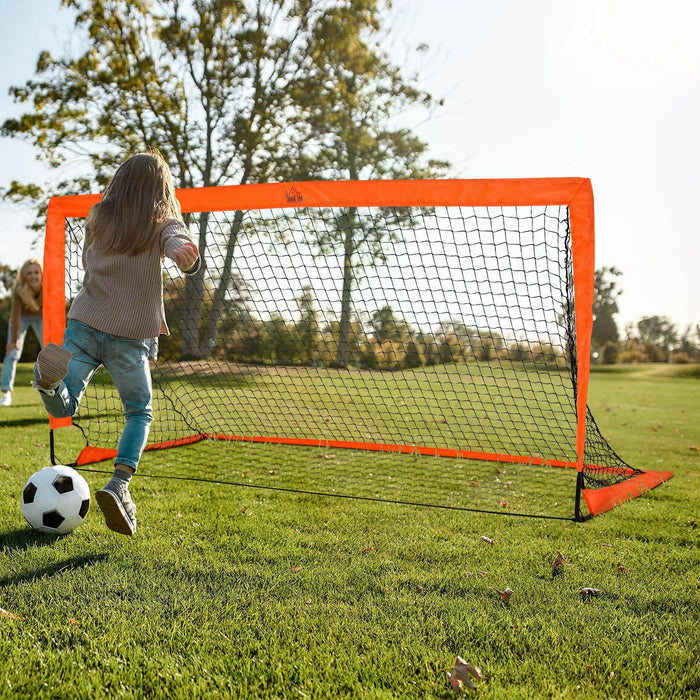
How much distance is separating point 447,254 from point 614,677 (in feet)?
10.6

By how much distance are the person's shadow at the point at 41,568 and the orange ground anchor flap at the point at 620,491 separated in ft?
10.1

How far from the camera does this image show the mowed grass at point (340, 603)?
2100 millimetres

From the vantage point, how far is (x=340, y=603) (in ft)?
8.66

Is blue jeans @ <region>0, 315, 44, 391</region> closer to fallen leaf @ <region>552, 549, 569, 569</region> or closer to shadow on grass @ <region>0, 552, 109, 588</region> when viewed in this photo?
shadow on grass @ <region>0, 552, 109, 588</region>

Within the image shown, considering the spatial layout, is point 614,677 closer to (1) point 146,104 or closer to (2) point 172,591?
(2) point 172,591

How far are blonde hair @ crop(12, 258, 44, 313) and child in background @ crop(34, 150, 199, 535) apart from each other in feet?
18.2

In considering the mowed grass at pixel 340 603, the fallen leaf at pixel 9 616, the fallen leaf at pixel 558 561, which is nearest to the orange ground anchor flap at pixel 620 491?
the mowed grass at pixel 340 603

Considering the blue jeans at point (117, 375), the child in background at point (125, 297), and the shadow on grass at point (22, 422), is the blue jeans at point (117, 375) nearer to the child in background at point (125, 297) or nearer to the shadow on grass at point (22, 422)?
the child in background at point (125, 297)

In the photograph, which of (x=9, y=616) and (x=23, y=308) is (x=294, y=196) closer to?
(x=9, y=616)

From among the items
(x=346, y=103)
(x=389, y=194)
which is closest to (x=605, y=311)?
(x=346, y=103)

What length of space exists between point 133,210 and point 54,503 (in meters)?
1.63

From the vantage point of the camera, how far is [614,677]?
7.16 feet

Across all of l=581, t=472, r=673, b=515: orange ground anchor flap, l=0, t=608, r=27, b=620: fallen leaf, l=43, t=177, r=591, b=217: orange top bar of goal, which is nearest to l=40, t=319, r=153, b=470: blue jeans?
l=0, t=608, r=27, b=620: fallen leaf

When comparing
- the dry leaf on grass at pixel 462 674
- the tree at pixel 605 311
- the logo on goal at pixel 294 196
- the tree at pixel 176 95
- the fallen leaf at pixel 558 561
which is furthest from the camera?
the tree at pixel 605 311
